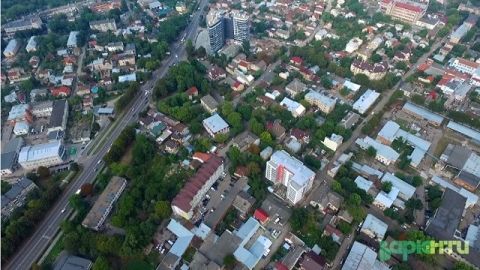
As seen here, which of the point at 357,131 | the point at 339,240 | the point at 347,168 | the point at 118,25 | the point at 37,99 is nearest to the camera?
the point at 339,240

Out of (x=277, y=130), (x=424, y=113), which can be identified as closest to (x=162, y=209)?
(x=277, y=130)

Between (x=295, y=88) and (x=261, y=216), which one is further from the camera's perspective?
(x=295, y=88)

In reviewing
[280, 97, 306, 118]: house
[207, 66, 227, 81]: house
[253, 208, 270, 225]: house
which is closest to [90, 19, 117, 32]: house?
[207, 66, 227, 81]: house

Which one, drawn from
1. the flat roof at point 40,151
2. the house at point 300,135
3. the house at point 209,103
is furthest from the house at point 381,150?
the flat roof at point 40,151

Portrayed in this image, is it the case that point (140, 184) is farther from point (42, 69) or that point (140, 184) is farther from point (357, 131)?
point (42, 69)

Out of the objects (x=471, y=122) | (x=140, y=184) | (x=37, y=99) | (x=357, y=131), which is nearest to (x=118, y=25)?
(x=37, y=99)

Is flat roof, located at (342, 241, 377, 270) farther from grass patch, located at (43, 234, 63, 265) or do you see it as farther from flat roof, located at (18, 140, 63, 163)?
flat roof, located at (18, 140, 63, 163)

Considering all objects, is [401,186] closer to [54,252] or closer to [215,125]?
[215,125]
